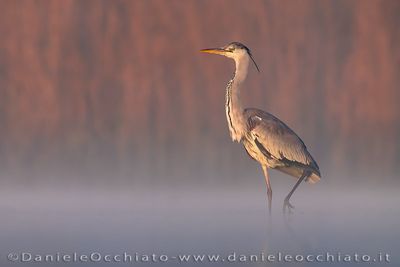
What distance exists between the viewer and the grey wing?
10.8 m

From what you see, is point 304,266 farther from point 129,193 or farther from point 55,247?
point 129,193

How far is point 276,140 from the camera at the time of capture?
1088 centimetres

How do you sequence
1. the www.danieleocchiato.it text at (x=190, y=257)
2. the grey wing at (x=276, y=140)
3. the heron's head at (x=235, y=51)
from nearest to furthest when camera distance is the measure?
the www.danieleocchiato.it text at (x=190, y=257) < the grey wing at (x=276, y=140) < the heron's head at (x=235, y=51)

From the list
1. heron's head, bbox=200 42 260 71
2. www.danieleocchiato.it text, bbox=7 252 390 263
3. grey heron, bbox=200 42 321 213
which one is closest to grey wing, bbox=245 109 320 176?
grey heron, bbox=200 42 321 213

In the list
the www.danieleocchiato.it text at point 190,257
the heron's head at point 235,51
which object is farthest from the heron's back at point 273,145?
the www.danieleocchiato.it text at point 190,257

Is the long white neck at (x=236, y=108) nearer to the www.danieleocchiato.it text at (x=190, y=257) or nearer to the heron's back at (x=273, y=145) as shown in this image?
the heron's back at (x=273, y=145)

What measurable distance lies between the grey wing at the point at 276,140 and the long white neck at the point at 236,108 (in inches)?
2.5

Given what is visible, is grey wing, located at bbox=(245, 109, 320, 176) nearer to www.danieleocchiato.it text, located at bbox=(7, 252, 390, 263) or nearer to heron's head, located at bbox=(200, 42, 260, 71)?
heron's head, located at bbox=(200, 42, 260, 71)

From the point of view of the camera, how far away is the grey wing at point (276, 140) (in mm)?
10844

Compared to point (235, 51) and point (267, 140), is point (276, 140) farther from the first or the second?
point (235, 51)

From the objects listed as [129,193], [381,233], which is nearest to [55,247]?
[381,233]

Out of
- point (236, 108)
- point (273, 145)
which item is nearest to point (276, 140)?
point (273, 145)

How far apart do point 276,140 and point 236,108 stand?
403mm

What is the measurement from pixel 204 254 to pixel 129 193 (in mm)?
6139
